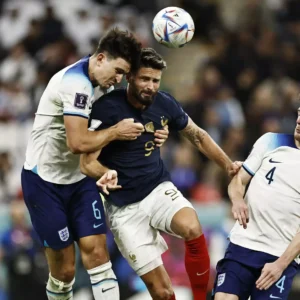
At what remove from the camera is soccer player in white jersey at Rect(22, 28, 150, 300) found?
6633 millimetres

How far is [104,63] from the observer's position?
667 centimetres

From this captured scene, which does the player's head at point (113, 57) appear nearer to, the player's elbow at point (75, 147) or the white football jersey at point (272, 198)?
the player's elbow at point (75, 147)

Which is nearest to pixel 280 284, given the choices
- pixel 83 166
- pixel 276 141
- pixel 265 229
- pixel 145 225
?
pixel 265 229

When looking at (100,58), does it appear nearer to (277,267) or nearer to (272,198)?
(272,198)

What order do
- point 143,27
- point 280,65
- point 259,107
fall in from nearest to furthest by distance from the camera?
point 259,107 → point 280,65 → point 143,27

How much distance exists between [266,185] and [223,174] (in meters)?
4.95

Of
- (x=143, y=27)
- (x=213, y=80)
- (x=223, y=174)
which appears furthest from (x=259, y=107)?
(x=143, y=27)

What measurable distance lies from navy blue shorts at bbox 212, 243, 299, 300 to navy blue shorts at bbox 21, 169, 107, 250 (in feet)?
3.51

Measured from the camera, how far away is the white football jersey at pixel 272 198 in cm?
663

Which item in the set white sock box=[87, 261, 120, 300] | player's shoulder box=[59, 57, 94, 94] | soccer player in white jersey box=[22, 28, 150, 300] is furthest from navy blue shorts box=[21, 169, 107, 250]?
player's shoulder box=[59, 57, 94, 94]

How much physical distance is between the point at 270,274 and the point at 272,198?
23.2 inches

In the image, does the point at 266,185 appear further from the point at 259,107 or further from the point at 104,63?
the point at 259,107

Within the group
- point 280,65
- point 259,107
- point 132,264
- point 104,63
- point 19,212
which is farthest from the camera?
point 280,65

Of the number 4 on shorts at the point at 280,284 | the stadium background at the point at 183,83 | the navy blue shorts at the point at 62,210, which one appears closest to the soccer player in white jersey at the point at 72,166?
the navy blue shorts at the point at 62,210
